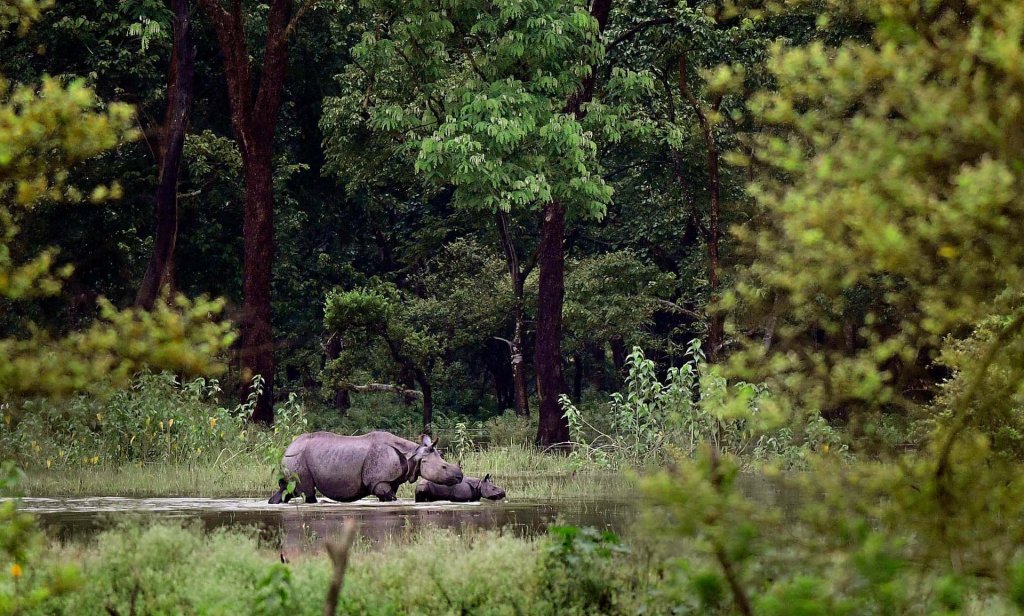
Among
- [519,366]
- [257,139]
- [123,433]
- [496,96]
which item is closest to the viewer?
[123,433]

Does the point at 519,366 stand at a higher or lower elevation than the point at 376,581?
higher

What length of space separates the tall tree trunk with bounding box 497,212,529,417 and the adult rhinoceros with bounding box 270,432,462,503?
19588 mm

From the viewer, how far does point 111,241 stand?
33.0 meters

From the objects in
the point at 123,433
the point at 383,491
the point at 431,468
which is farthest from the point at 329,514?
the point at 123,433

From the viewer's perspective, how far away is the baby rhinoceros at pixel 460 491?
16859 millimetres

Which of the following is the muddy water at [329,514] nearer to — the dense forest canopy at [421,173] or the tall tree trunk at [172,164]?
the dense forest canopy at [421,173]

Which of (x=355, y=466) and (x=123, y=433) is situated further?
(x=123, y=433)

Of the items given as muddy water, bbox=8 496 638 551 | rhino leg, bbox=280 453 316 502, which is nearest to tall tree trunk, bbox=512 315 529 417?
muddy water, bbox=8 496 638 551

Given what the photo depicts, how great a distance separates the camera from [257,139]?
89.7ft

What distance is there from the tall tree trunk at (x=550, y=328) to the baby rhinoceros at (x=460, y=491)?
11.4 m

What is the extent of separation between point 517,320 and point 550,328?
775 cm

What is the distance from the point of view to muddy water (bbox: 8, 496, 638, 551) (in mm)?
12945

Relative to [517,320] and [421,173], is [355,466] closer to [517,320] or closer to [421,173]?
[421,173]

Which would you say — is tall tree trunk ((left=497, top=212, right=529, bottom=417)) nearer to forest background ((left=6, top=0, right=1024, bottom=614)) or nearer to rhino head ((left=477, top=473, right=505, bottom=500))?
forest background ((left=6, top=0, right=1024, bottom=614))
